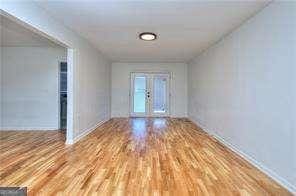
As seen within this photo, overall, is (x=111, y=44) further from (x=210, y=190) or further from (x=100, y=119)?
(x=210, y=190)

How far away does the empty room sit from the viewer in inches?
119

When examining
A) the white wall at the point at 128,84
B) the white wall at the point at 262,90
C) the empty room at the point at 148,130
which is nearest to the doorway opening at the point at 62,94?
the empty room at the point at 148,130

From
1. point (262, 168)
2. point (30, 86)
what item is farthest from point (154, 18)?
point (30, 86)

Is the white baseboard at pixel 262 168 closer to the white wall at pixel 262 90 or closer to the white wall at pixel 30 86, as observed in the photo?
the white wall at pixel 262 90

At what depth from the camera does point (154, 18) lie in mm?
4258

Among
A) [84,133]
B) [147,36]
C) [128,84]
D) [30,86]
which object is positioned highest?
[147,36]

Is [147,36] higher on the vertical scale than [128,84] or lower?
higher

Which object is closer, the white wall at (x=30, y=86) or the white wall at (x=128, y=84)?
the white wall at (x=30, y=86)

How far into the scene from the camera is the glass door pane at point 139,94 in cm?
1063

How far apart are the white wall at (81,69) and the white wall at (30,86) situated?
3.34ft

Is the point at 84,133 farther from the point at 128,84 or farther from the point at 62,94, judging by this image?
the point at 128,84

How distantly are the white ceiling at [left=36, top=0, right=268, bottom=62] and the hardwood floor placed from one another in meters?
2.25

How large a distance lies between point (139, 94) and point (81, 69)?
4917 mm

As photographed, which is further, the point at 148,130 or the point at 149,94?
the point at 149,94
